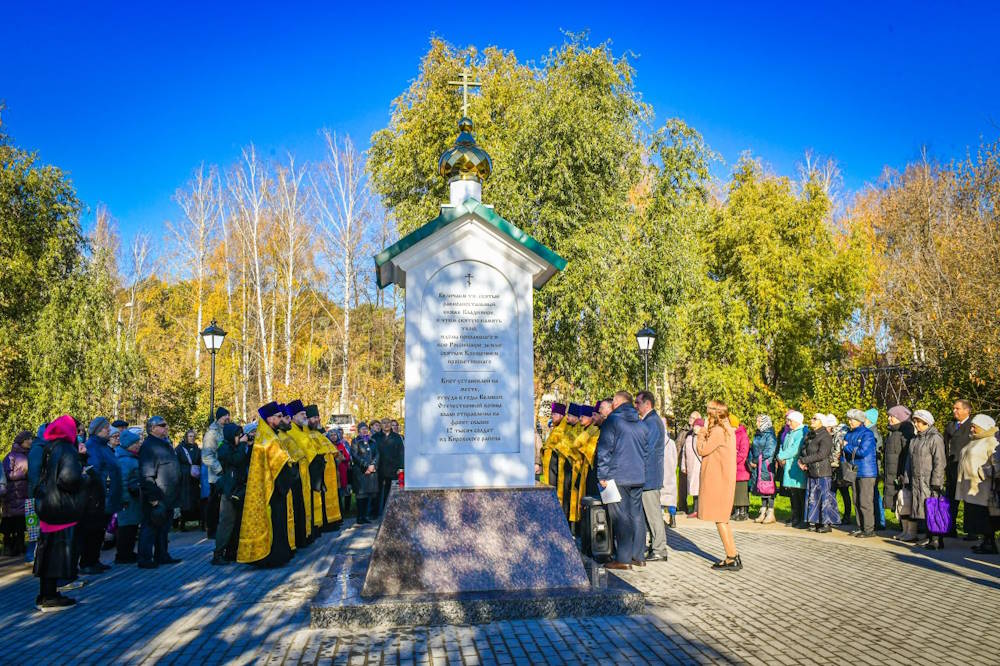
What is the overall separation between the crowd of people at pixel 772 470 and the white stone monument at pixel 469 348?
1.54 metres

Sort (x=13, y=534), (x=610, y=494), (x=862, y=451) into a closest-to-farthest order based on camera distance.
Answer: (x=610, y=494) < (x=13, y=534) < (x=862, y=451)

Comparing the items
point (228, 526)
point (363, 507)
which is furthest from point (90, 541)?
point (363, 507)

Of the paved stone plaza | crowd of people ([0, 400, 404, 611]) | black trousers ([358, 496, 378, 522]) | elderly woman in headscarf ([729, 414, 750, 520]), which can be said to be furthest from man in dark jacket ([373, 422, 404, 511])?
elderly woman in headscarf ([729, 414, 750, 520])

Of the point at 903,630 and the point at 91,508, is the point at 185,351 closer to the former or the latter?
the point at 91,508

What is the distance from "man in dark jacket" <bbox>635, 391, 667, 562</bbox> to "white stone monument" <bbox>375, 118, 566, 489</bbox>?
2147 millimetres

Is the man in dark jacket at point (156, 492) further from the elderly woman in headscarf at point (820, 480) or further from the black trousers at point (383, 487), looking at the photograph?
the elderly woman in headscarf at point (820, 480)

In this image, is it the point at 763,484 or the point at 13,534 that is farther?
the point at 763,484

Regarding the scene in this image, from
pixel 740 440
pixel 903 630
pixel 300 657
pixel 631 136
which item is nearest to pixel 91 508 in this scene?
pixel 300 657

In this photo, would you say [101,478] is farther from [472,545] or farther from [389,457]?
[389,457]

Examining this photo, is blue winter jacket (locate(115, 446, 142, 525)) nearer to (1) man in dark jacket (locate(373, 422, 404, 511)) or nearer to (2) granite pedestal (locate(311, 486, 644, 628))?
(2) granite pedestal (locate(311, 486, 644, 628))

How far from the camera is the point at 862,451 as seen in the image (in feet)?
39.4

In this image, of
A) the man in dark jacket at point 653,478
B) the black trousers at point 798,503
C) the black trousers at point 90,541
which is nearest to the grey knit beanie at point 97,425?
the black trousers at point 90,541

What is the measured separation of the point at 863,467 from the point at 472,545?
25.1 feet

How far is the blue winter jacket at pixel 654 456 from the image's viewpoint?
30.2 ft
